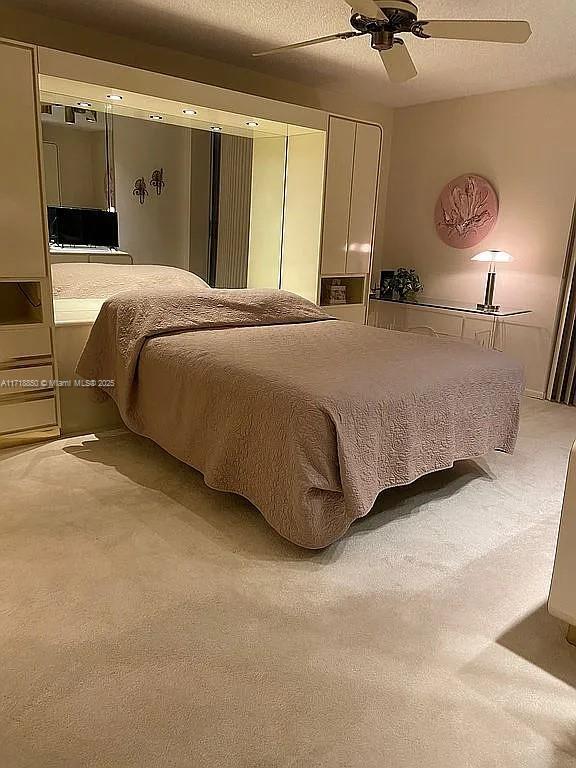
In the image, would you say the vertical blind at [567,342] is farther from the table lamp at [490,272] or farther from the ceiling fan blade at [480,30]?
the ceiling fan blade at [480,30]

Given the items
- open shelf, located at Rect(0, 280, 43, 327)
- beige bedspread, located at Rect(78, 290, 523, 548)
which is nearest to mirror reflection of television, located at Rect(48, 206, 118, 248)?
open shelf, located at Rect(0, 280, 43, 327)

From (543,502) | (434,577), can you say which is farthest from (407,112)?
(434,577)

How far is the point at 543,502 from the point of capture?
2.89 m

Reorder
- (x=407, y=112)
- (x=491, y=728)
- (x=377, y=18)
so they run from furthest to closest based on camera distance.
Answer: (x=407, y=112)
(x=377, y=18)
(x=491, y=728)

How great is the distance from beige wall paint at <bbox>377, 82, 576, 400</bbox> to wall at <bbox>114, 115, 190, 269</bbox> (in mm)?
2402

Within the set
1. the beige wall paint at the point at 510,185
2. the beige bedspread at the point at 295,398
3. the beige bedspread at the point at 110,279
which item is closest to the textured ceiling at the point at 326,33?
the beige wall paint at the point at 510,185

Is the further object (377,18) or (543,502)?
(543,502)

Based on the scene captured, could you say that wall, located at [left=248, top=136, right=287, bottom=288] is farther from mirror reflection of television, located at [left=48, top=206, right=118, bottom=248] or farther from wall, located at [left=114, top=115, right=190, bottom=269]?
mirror reflection of television, located at [left=48, top=206, right=118, bottom=248]

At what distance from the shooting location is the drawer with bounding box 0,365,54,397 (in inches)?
122

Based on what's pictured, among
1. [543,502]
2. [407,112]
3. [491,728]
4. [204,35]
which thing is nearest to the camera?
[491,728]

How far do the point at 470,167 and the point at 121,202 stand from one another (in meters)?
2.94

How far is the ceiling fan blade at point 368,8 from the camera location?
2.28 meters

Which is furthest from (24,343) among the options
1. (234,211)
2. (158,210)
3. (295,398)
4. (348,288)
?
(348,288)

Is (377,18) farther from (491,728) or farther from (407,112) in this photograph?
(407,112)
